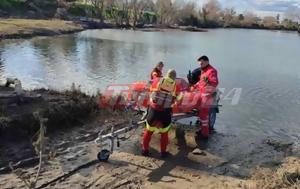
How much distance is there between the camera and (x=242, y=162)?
925 centimetres

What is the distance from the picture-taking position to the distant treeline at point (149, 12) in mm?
67512

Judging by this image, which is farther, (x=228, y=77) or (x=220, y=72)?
(x=220, y=72)

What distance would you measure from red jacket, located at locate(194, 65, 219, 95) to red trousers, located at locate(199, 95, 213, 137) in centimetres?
18

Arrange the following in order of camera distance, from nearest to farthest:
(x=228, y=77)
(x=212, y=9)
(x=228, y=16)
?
(x=228, y=77), (x=228, y=16), (x=212, y=9)

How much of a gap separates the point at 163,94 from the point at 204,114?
88.0 inches

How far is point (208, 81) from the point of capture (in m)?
10.5

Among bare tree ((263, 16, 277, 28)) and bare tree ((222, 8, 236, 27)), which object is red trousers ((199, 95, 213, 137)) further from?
bare tree ((263, 16, 277, 28))

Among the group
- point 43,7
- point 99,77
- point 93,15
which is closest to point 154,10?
point 93,15

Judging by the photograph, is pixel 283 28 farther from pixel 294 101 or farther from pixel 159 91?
pixel 159 91

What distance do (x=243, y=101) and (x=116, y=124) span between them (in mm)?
6905

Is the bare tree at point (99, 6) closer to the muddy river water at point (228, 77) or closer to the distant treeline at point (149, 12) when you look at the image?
the distant treeline at point (149, 12)

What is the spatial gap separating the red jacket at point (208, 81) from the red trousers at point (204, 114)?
0.59ft

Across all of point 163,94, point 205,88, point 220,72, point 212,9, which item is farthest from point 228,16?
point 163,94

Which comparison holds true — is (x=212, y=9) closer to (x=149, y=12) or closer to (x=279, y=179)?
(x=149, y=12)
